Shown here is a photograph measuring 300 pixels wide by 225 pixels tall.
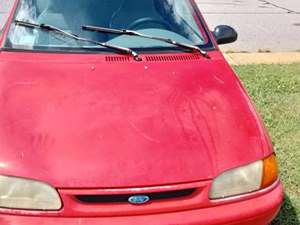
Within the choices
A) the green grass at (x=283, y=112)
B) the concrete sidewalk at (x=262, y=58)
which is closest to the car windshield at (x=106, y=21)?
the green grass at (x=283, y=112)

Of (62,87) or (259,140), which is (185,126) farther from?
(62,87)

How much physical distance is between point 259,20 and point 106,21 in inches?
341

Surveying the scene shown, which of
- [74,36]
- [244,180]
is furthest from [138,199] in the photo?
[74,36]

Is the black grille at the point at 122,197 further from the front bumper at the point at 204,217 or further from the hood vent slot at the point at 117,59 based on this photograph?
the hood vent slot at the point at 117,59

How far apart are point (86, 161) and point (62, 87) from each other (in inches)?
26.1

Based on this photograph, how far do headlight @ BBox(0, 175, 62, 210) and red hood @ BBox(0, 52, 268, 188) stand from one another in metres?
0.04

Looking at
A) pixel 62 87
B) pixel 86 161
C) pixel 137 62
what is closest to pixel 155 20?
pixel 137 62

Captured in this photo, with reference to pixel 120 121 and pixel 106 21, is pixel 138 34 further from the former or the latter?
pixel 120 121

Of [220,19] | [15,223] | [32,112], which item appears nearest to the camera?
[15,223]

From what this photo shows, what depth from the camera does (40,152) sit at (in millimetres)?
2223

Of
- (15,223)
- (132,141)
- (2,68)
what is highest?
(2,68)

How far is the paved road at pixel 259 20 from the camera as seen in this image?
869cm

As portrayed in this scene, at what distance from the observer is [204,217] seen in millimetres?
2219

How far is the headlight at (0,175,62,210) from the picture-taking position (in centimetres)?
214
